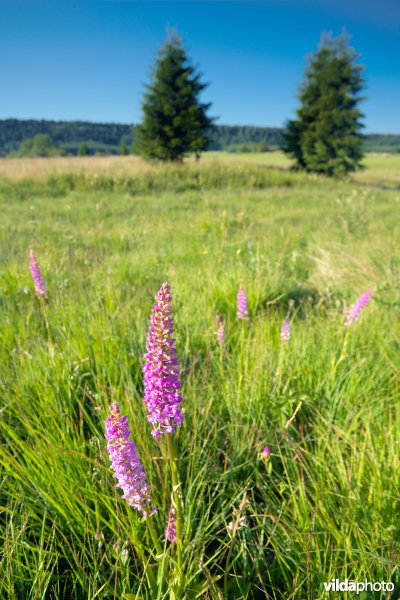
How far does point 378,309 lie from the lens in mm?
3555

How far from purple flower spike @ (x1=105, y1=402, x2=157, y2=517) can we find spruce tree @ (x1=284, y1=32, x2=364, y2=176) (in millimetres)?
30907

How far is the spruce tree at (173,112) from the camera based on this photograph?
2508 cm

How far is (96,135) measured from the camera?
124m

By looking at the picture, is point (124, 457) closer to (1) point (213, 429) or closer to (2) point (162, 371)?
(2) point (162, 371)

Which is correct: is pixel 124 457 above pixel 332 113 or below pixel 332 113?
below

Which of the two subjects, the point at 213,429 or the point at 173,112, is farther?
the point at 173,112

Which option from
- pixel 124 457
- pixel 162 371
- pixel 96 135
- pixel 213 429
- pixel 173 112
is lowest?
pixel 213 429

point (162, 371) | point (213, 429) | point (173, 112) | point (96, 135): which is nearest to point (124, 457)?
point (162, 371)

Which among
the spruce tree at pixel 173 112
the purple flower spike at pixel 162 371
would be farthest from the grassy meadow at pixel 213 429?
the spruce tree at pixel 173 112

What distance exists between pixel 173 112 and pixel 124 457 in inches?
1132

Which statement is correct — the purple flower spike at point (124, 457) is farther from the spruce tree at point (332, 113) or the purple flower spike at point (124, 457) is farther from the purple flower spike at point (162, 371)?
the spruce tree at point (332, 113)

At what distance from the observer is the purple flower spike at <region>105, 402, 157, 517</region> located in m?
0.94

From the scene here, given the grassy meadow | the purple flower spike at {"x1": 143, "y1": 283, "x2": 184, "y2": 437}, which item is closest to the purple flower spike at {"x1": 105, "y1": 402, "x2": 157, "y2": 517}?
the purple flower spike at {"x1": 143, "y1": 283, "x2": 184, "y2": 437}

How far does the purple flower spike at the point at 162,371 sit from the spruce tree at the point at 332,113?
30706 mm
